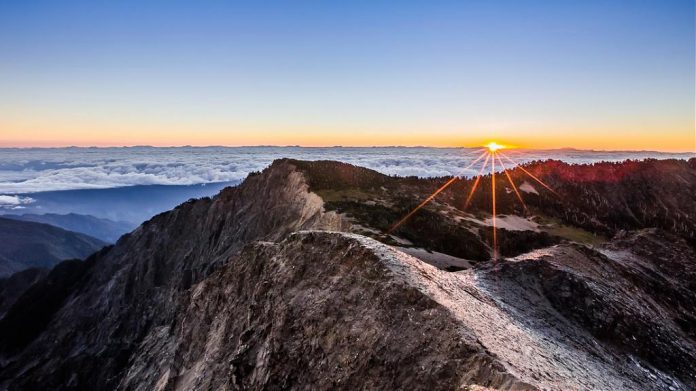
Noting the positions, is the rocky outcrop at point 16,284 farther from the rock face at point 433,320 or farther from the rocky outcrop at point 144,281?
the rock face at point 433,320

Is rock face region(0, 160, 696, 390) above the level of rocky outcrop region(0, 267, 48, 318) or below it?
above

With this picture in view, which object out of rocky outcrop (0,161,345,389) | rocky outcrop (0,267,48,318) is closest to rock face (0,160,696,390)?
rocky outcrop (0,161,345,389)

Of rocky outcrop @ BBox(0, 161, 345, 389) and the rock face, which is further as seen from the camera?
rocky outcrop @ BBox(0, 161, 345, 389)

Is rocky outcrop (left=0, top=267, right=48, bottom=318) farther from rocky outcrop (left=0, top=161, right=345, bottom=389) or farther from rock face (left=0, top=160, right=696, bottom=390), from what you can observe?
rock face (left=0, top=160, right=696, bottom=390)

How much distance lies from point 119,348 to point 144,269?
1612 centimetres

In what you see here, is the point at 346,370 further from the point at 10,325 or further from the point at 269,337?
the point at 10,325

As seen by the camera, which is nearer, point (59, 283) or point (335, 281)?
point (335, 281)

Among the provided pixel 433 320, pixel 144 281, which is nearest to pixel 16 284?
pixel 144 281

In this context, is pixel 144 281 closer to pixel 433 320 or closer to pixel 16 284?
pixel 433 320

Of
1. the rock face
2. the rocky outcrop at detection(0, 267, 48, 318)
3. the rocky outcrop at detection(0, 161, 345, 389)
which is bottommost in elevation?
the rocky outcrop at detection(0, 267, 48, 318)

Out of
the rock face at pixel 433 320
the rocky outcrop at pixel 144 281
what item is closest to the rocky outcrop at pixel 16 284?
the rocky outcrop at pixel 144 281

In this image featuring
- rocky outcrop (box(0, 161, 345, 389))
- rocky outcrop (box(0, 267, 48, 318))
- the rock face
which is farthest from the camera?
rocky outcrop (box(0, 267, 48, 318))

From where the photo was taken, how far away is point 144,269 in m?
91.6

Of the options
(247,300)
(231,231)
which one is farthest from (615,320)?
(231,231)
